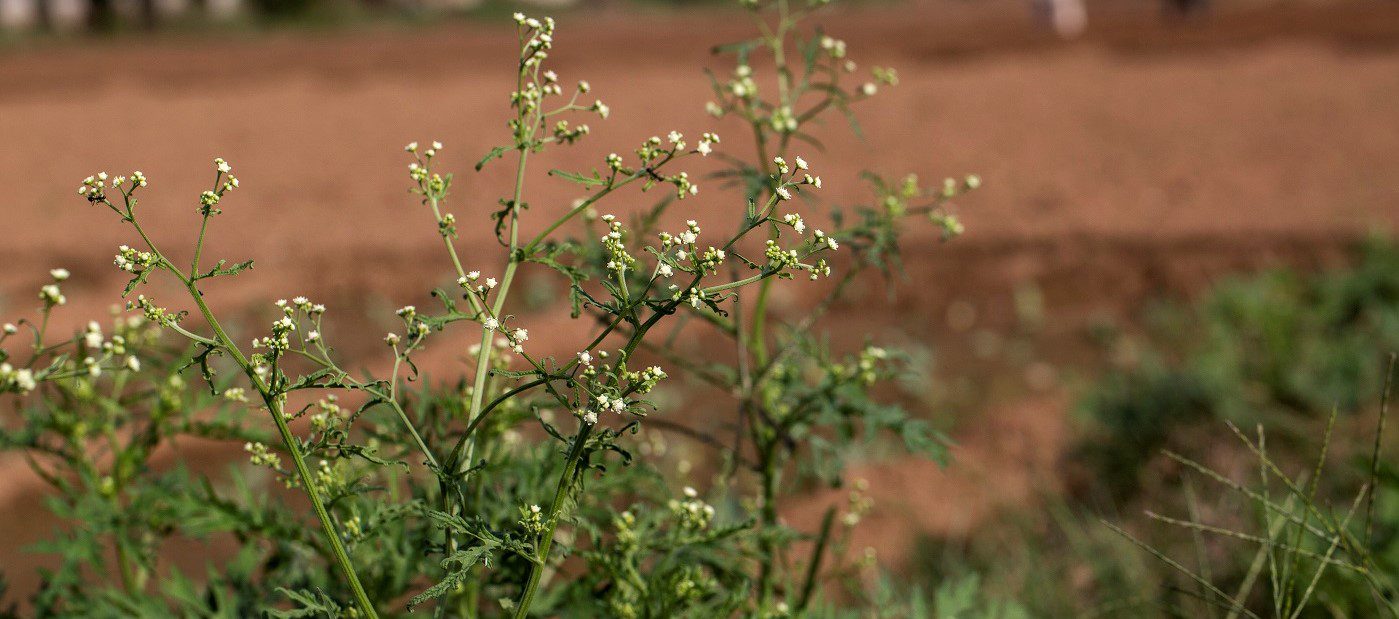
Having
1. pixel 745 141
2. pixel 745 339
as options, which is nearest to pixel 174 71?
pixel 745 141

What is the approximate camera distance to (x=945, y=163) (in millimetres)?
9047

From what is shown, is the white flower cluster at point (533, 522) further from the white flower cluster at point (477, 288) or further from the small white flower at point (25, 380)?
the small white flower at point (25, 380)

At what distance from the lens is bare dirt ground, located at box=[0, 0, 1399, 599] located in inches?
261

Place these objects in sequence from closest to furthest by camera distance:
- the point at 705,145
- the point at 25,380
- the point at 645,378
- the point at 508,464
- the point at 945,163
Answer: the point at 25,380 < the point at 645,378 < the point at 705,145 < the point at 508,464 < the point at 945,163

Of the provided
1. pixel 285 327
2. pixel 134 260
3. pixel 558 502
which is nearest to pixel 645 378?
pixel 558 502

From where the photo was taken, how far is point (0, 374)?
1.08 m

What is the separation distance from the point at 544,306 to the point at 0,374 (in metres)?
5.76

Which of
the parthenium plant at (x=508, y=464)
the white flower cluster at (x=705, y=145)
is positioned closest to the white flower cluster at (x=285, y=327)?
the parthenium plant at (x=508, y=464)

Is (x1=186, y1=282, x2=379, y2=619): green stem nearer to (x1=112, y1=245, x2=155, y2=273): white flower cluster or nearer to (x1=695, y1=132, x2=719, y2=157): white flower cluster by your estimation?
(x1=112, y1=245, x2=155, y2=273): white flower cluster

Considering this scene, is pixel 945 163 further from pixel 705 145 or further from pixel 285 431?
pixel 285 431

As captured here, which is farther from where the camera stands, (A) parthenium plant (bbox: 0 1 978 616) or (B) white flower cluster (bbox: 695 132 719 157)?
(A) parthenium plant (bbox: 0 1 978 616)

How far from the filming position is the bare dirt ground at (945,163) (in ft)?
21.8

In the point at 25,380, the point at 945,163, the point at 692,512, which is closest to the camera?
the point at 25,380

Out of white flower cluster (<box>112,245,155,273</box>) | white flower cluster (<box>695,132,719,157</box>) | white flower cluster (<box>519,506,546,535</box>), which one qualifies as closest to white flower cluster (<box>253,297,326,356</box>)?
white flower cluster (<box>112,245,155,273</box>)
